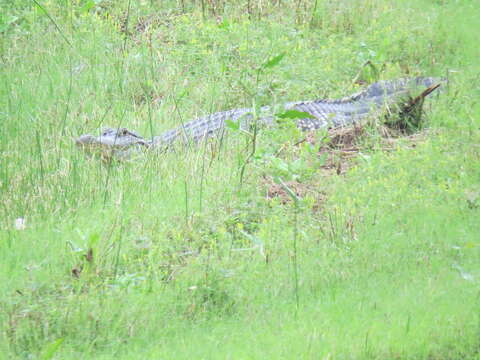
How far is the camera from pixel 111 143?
5441mm

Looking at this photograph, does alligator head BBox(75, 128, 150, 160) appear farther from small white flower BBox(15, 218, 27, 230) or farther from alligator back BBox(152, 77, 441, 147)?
small white flower BBox(15, 218, 27, 230)

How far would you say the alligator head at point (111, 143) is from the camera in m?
5.30

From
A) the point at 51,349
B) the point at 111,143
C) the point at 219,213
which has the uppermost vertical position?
the point at 111,143

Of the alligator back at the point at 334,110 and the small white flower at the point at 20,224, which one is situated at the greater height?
the alligator back at the point at 334,110

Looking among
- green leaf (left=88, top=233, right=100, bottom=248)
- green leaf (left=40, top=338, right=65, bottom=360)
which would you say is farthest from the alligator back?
green leaf (left=40, top=338, right=65, bottom=360)

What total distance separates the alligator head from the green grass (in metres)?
0.13

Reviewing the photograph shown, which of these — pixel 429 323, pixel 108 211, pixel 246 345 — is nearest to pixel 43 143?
pixel 108 211

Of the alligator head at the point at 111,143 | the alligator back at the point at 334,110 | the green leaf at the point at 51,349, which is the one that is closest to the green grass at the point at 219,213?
the green leaf at the point at 51,349

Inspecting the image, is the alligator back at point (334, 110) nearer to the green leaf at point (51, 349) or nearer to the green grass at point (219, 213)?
the green grass at point (219, 213)

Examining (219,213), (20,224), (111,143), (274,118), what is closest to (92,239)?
(20,224)

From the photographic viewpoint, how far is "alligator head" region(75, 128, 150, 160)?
5.30 m

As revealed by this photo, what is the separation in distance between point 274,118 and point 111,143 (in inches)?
59.2

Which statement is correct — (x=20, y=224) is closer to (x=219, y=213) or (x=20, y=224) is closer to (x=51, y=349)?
(x=219, y=213)

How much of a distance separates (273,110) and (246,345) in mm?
2374
